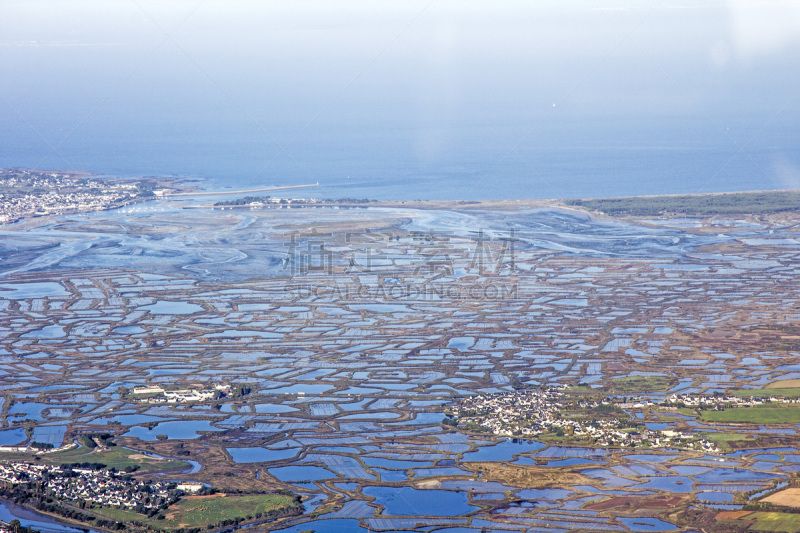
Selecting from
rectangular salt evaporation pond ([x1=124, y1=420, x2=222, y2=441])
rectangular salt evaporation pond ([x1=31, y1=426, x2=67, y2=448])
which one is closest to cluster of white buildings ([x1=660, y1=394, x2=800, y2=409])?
rectangular salt evaporation pond ([x1=124, y1=420, x2=222, y2=441])

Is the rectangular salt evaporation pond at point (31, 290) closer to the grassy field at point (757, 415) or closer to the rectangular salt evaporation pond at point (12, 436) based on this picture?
the rectangular salt evaporation pond at point (12, 436)

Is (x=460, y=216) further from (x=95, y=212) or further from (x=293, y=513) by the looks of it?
(x=293, y=513)

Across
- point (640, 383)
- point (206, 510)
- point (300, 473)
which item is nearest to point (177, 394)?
point (300, 473)

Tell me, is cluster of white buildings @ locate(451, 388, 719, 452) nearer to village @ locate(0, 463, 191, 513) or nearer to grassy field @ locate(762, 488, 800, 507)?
grassy field @ locate(762, 488, 800, 507)

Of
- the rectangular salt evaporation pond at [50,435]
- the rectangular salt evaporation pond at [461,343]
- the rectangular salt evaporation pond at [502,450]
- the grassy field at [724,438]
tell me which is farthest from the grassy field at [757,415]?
the rectangular salt evaporation pond at [50,435]

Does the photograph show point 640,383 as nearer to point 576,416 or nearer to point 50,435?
point 576,416

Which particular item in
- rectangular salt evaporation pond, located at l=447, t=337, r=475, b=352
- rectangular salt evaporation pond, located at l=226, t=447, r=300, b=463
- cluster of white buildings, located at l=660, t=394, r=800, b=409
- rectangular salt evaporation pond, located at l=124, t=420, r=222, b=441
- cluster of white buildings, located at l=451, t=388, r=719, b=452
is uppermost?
rectangular salt evaporation pond, located at l=447, t=337, r=475, b=352
